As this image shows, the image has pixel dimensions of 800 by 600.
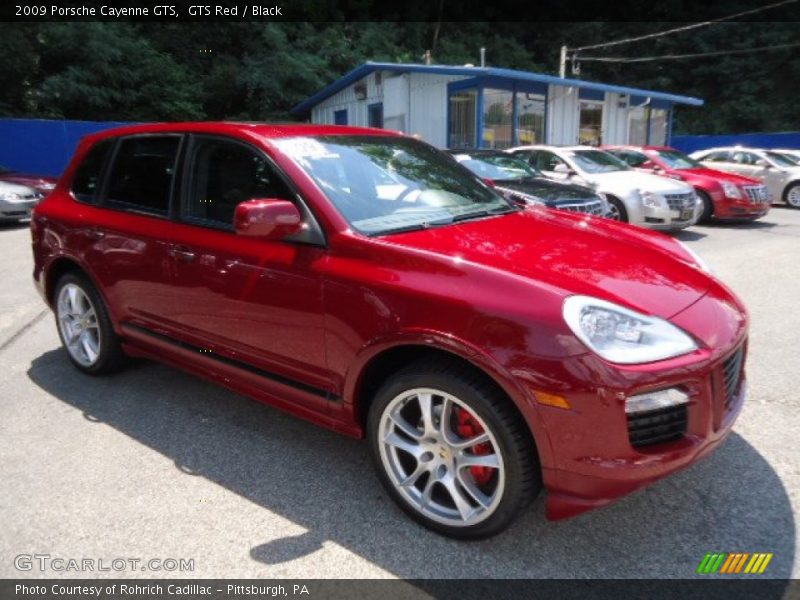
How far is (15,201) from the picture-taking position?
39.5 feet

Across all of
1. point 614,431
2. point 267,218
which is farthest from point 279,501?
point 614,431

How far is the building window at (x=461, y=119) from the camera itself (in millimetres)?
17234

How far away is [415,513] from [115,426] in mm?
1999

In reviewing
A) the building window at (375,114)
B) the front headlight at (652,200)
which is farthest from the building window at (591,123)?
the front headlight at (652,200)

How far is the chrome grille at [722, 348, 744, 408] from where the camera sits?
8.02 feet

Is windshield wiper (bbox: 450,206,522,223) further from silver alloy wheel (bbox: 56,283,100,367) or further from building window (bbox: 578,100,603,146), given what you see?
building window (bbox: 578,100,603,146)

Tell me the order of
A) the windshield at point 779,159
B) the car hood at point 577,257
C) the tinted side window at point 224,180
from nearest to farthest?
the car hood at point 577,257, the tinted side window at point 224,180, the windshield at point 779,159

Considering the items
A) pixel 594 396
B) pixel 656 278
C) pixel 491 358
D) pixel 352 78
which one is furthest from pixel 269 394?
pixel 352 78

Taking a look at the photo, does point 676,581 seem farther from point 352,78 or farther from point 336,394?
point 352,78

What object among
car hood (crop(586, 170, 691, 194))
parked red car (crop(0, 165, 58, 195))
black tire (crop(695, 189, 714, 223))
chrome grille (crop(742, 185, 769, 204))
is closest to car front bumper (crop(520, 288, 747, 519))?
car hood (crop(586, 170, 691, 194))

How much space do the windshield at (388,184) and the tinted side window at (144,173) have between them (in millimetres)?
868

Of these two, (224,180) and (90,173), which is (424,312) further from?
(90,173)

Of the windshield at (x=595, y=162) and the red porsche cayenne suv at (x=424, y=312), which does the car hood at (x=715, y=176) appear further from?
the red porsche cayenne suv at (x=424, y=312)

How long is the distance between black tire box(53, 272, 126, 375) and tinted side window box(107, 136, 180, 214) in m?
0.65
